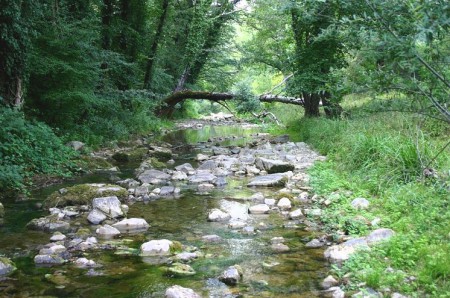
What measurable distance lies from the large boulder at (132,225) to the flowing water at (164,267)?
0.46 ft

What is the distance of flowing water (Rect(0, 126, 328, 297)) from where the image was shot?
12.2 feet

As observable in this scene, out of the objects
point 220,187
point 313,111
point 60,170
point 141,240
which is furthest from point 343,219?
point 313,111

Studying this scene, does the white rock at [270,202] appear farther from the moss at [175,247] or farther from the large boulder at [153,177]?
the large boulder at [153,177]

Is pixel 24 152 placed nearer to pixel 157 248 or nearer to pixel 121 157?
pixel 121 157

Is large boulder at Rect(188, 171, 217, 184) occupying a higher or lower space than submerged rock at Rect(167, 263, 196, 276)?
higher

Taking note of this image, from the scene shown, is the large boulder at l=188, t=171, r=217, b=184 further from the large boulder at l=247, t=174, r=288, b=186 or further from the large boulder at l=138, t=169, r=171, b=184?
the large boulder at l=247, t=174, r=288, b=186

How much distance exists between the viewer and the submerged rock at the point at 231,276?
12.7 ft

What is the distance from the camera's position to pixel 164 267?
4.23 meters

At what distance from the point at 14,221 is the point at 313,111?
37.5ft

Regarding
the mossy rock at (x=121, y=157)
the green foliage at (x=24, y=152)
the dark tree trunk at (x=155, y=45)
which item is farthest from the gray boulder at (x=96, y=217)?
the dark tree trunk at (x=155, y=45)

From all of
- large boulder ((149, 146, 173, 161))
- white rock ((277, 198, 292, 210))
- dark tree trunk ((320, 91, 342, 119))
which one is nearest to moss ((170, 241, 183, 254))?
white rock ((277, 198, 292, 210))

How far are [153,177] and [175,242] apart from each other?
416 cm

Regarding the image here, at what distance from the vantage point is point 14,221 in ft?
18.8

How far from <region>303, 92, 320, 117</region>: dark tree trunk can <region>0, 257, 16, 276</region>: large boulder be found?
12294 mm
